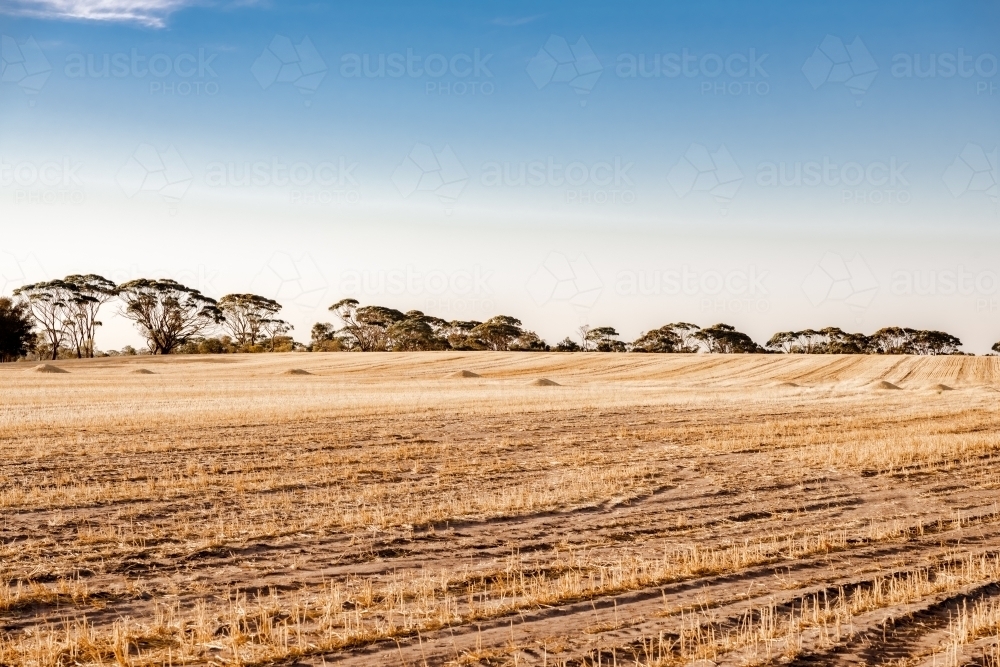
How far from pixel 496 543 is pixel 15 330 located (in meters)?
104

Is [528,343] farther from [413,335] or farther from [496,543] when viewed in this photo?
[496,543]

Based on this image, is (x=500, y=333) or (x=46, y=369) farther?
(x=500, y=333)

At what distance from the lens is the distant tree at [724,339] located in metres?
117

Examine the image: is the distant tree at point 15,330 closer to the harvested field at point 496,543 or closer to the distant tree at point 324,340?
the distant tree at point 324,340

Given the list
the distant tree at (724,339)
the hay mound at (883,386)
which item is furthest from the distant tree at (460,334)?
the hay mound at (883,386)

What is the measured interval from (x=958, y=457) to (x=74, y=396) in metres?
40.4

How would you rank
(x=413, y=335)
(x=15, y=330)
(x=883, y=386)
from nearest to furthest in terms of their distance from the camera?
(x=883, y=386) < (x=15, y=330) < (x=413, y=335)

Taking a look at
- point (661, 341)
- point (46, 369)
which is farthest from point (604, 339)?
point (46, 369)

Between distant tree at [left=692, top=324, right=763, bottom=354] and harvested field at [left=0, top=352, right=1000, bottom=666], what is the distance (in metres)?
91.0

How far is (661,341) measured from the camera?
11856 cm

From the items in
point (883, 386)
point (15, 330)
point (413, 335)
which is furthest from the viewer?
point (413, 335)

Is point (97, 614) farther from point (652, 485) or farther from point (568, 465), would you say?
→ point (568, 465)

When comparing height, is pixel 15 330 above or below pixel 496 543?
above

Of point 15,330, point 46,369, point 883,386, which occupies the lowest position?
point 883,386
